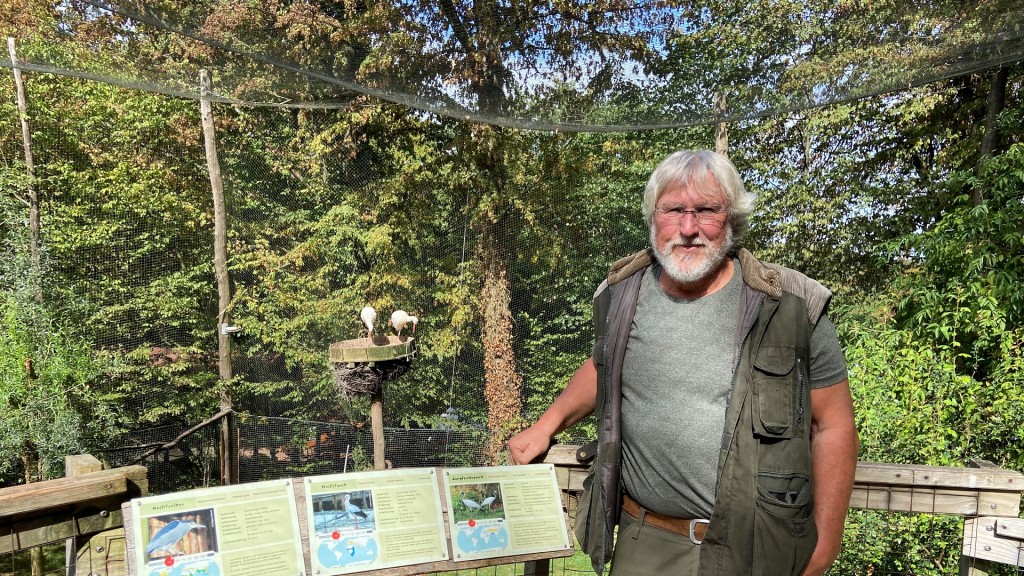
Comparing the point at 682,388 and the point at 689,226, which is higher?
the point at 689,226

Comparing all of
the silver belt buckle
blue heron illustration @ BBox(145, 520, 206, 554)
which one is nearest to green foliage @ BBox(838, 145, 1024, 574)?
the silver belt buckle

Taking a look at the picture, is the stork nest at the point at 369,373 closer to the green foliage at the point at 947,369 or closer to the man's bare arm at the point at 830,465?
the green foliage at the point at 947,369

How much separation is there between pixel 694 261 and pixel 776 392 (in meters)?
0.26

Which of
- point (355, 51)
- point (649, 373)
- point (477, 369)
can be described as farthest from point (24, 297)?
point (649, 373)

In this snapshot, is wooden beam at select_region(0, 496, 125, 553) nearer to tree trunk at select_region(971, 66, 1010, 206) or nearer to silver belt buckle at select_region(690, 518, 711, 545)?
silver belt buckle at select_region(690, 518, 711, 545)

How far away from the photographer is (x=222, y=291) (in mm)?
6984

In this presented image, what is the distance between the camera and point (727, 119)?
12.4ft

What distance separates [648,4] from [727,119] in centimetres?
75

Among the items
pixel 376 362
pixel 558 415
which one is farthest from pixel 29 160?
pixel 558 415

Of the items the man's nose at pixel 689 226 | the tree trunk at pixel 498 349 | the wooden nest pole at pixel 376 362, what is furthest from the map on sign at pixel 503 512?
the tree trunk at pixel 498 349

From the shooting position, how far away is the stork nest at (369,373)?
335cm

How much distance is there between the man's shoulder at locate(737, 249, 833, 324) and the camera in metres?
1.25

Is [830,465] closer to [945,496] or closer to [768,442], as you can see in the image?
[768,442]

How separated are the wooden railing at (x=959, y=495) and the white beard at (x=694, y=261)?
632 mm
